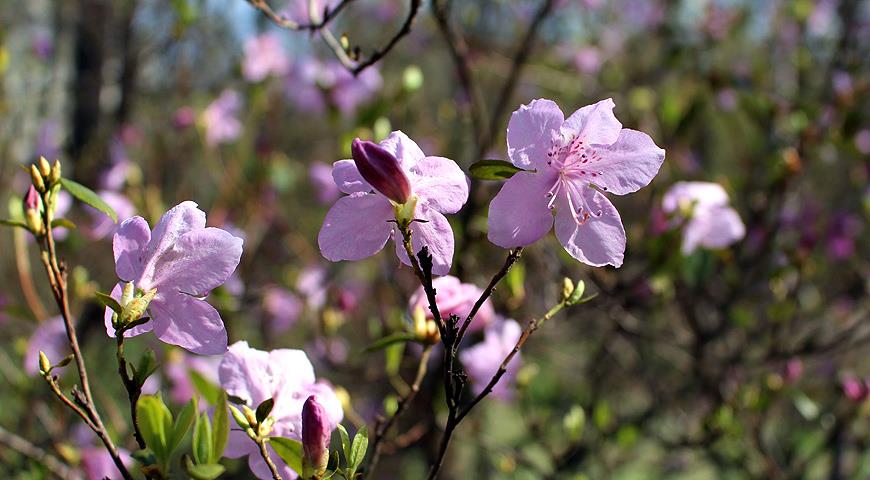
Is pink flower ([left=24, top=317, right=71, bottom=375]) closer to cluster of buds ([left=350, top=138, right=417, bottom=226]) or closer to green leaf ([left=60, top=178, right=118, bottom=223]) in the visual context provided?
green leaf ([left=60, top=178, right=118, bottom=223])

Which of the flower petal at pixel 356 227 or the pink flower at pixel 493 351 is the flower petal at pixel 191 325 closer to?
the flower petal at pixel 356 227

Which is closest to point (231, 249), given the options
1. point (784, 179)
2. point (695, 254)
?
point (695, 254)

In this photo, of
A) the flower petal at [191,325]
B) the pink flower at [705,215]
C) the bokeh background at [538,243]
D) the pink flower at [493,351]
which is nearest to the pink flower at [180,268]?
the flower petal at [191,325]

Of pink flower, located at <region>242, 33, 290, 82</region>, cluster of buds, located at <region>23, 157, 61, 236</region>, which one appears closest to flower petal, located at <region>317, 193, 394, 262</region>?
cluster of buds, located at <region>23, 157, 61, 236</region>

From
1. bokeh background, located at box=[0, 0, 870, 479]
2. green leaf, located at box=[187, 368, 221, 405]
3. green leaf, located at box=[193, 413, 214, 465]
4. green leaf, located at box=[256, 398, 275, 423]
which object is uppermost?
green leaf, located at box=[256, 398, 275, 423]

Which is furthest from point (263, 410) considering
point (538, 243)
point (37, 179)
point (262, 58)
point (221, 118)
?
point (221, 118)

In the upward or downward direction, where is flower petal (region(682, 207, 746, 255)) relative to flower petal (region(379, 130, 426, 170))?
downward
